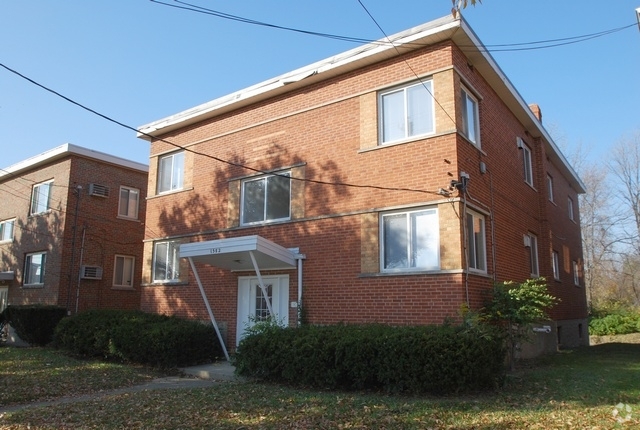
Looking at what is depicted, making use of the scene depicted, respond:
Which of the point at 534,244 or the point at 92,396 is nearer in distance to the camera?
the point at 92,396

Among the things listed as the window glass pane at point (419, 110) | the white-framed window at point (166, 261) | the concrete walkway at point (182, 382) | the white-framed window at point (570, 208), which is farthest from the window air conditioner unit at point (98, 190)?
the white-framed window at point (570, 208)

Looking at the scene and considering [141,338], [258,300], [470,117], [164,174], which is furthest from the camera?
[164,174]

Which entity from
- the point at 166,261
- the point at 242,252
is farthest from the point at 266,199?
the point at 166,261

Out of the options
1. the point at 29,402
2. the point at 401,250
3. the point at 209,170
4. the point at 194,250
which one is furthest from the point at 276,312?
the point at 29,402

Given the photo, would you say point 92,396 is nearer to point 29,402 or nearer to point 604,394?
point 29,402

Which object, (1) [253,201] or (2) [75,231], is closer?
(1) [253,201]

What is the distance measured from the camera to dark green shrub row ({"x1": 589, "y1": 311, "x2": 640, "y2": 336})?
2438 centimetres

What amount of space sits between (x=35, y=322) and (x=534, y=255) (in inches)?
634

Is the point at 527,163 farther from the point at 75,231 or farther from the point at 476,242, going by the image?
the point at 75,231

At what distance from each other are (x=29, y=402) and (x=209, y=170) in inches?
311

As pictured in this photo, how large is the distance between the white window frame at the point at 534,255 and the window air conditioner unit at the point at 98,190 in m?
15.6

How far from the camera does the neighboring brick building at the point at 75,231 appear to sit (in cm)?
1961

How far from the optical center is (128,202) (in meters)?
21.9

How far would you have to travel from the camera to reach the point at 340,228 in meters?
11.9
